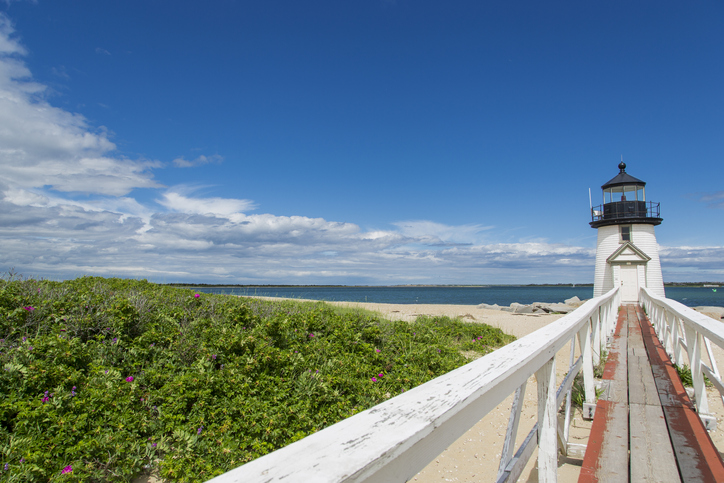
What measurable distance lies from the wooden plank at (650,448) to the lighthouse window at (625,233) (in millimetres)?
22741

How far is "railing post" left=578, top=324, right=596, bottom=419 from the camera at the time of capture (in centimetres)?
416

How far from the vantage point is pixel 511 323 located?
16578 millimetres

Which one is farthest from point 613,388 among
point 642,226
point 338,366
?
point 642,226

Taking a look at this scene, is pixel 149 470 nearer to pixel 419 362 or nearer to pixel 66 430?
pixel 66 430

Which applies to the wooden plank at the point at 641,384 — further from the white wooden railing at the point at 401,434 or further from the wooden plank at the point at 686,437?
the white wooden railing at the point at 401,434

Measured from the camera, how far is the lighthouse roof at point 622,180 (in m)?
23.2

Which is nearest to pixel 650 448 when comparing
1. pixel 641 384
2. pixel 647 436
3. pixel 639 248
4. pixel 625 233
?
pixel 647 436

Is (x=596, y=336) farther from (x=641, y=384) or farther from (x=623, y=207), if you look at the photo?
(x=623, y=207)

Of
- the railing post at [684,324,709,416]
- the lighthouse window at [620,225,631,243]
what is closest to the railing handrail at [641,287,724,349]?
the railing post at [684,324,709,416]

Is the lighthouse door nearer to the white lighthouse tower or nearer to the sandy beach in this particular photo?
the white lighthouse tower

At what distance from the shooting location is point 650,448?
304cm

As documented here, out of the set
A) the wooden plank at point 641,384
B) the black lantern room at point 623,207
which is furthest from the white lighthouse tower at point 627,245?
the wooden plank at point 641,384

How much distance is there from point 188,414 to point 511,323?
15.0 meters

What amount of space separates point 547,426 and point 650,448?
1.53 m
